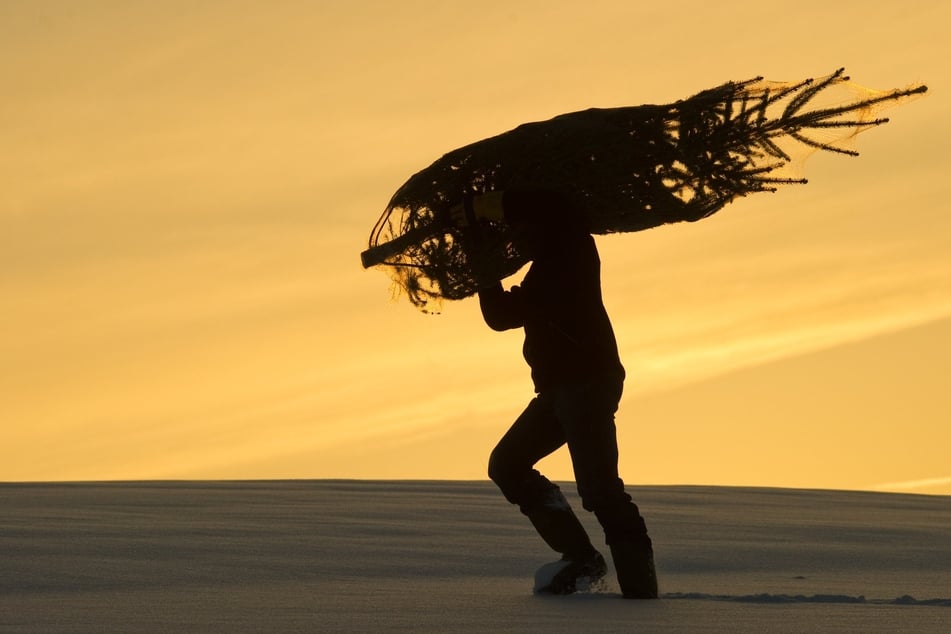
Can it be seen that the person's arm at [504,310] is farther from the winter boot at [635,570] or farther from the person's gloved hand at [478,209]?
the winter boot at [635,570]

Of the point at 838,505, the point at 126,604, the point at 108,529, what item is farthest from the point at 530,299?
the point at 838,505

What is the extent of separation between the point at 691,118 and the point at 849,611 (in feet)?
5.82

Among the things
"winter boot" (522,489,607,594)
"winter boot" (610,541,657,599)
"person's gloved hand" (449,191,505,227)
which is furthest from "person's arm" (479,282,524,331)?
"winter boot" (610,541,657,599)

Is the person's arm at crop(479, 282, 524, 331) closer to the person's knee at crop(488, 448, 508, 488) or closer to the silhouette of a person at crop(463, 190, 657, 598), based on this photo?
the silhouette of a person at crop(463, 190, 657, 598)

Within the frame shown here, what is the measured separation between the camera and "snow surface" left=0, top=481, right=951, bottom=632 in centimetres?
394

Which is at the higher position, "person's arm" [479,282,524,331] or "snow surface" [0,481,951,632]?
"person's arm" [479,282,524,331]

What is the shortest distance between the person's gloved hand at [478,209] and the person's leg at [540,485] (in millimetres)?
678

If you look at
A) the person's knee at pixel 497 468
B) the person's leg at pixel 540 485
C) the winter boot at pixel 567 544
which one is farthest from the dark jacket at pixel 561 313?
the winter boot at pixel 567 544

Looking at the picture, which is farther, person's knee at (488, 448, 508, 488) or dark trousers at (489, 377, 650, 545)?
person's knee at (488, 448, 508, 488)

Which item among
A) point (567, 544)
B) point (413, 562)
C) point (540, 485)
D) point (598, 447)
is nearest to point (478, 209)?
point (598, 447)

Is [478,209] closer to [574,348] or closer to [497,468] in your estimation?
[574,348]

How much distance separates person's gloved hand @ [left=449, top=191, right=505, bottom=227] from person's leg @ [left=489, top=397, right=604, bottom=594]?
0.68m

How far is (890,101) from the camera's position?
5.05 meters

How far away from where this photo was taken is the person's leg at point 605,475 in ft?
15.6
